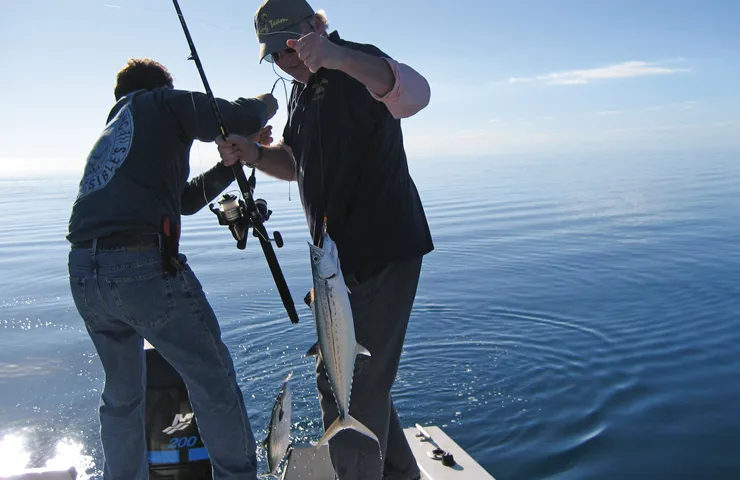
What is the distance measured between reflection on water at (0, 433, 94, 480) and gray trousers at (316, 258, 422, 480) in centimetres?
255

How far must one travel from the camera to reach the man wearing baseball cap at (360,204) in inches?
110

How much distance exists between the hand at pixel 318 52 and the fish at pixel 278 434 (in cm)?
215

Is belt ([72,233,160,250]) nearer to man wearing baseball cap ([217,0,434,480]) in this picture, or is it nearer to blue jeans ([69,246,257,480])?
blue jeans ([69,246,257,480])

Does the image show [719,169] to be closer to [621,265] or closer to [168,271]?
[621,265]

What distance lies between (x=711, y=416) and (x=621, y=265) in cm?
635

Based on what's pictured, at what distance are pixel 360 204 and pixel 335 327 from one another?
595 mm

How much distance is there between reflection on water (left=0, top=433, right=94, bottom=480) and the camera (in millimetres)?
4617

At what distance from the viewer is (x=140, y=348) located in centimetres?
333

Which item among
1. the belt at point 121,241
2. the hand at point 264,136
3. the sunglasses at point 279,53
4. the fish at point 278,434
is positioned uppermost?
the sunglasses at point 279,53

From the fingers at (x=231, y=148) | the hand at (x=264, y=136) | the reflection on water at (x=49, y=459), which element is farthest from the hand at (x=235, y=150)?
the reflection on water at (x=49, y=459)

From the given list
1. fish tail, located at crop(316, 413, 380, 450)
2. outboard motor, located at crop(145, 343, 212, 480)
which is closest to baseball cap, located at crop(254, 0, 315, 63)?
fish tail, located at crop(316, 413, 380, 450)

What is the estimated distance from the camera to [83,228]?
3.02 m

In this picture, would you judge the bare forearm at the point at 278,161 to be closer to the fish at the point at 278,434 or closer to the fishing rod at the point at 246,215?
the fishing rod at the point at 246,215

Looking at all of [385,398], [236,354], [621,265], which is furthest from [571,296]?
[385,398]
